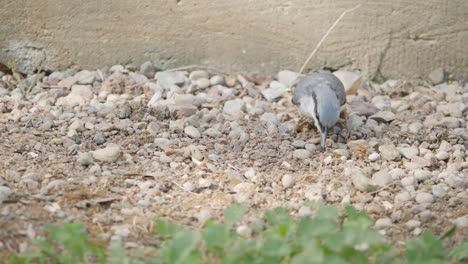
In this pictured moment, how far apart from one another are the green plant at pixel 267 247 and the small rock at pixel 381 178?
37.9 inches

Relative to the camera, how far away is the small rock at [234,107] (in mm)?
5633

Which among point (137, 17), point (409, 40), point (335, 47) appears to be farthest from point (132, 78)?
point (409, 40)

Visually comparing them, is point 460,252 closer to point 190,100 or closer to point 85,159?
point 85,159

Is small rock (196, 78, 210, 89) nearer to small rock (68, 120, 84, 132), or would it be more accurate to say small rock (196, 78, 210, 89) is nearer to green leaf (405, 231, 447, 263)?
small rock (68, 120, 84, 132)

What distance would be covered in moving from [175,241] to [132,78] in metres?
2.81

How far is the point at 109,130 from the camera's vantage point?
16.9ft

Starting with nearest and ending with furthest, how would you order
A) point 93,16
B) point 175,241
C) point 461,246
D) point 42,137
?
point 175,241, point 461,246, point 42,137, point 93,16

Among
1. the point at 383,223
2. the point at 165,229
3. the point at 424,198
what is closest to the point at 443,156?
the point at 424,198

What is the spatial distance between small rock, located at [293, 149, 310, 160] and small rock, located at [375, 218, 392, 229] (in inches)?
33.4

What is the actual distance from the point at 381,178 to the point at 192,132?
4.06 ft

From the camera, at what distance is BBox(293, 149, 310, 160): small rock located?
4973 millimetres

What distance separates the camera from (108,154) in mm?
4723

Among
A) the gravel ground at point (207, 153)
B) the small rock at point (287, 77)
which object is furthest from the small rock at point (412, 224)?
the small rock at point (287, 77)

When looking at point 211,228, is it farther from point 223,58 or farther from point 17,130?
point 223,58
